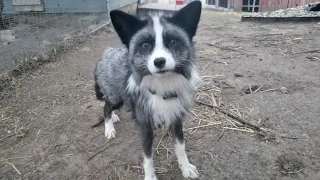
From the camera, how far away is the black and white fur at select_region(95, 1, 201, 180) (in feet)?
6.70

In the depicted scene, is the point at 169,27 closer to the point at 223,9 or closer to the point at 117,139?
the point at 117,139

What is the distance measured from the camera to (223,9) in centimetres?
1222

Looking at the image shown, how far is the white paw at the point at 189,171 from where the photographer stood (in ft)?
8.20

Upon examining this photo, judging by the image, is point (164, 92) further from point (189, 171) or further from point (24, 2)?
point (24, 2)

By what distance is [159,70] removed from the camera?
196 cm

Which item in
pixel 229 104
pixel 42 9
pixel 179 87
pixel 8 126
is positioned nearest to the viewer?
pixel 179 87

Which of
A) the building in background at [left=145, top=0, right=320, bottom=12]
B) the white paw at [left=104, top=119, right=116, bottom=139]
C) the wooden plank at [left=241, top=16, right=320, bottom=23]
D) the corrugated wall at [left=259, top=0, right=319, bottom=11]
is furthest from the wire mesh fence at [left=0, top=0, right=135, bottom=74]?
the corrugated wall at [left=259, top=0, right=319, bottom=11]

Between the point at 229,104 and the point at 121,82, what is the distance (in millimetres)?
1648

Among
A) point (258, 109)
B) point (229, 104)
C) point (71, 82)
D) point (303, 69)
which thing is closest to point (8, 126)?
point (71, 82)

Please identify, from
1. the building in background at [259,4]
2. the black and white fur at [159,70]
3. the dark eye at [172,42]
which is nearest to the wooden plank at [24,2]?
the black and white fur at [159,70]

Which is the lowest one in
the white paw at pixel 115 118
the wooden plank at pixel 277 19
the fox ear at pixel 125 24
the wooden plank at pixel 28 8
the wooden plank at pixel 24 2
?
the white paw at pixel 115 118

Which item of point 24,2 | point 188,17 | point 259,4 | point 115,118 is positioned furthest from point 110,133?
point 259,4

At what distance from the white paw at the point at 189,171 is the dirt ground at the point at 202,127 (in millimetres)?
74

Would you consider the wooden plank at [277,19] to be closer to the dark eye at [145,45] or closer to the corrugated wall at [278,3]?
the corrugated wall at [278,3]
